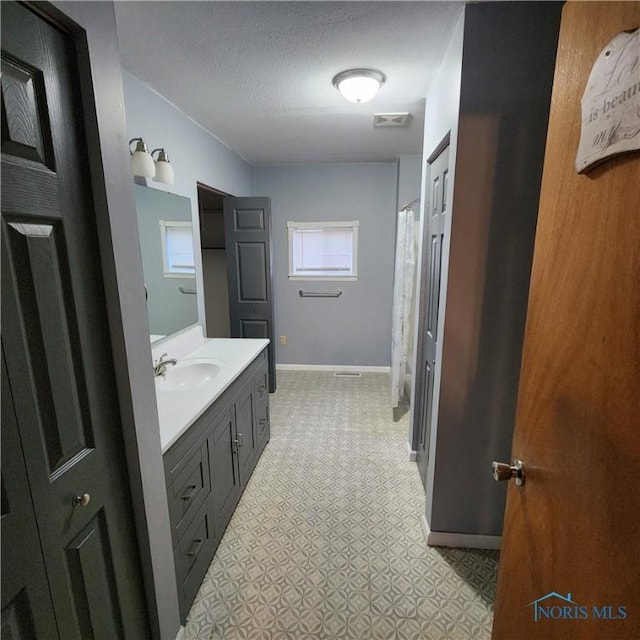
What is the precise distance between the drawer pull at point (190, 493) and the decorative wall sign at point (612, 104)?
1.61 metres

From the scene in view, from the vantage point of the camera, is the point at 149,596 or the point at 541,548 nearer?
the point at 541,548

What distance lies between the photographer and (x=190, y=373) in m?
2.07

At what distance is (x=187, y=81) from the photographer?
1.83 m

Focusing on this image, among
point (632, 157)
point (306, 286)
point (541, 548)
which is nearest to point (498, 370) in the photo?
point (541, 548)

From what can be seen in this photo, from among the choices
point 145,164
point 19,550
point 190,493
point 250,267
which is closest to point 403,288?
point 250,267

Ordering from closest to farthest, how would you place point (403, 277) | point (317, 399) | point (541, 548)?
1. point (541, 548)
2. point (403, 277)
3. point (317, 399)

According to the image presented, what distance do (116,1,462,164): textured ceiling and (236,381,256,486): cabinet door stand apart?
1.74m

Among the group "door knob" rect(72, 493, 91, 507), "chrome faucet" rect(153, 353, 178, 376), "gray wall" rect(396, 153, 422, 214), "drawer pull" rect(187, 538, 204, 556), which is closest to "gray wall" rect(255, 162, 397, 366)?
"gray wall" rect(396, 153, 422, 214)

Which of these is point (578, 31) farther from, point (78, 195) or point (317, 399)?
point (317, 399)

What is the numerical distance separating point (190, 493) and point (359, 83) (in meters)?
2.15

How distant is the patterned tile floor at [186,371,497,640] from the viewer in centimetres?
140

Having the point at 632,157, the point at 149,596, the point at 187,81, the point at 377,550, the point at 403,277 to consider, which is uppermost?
the point at 187,81

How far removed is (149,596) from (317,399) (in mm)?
2455

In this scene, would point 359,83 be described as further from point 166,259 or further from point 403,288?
point 403,288
